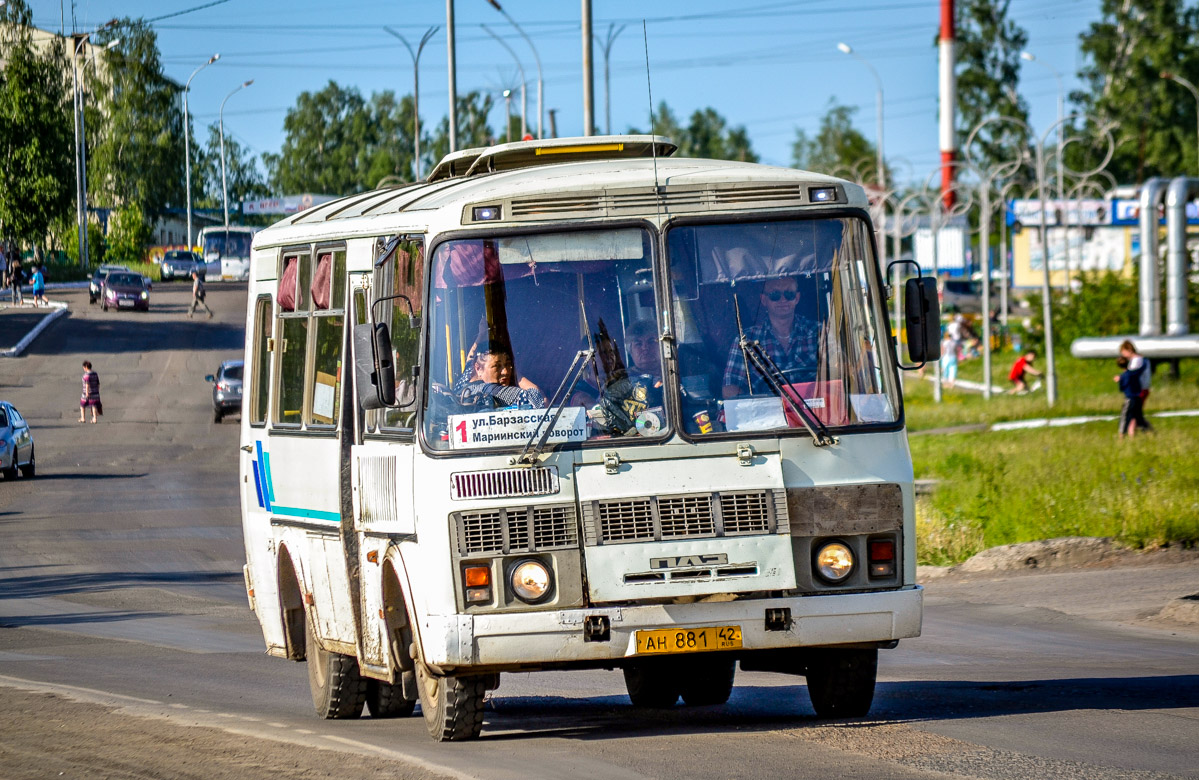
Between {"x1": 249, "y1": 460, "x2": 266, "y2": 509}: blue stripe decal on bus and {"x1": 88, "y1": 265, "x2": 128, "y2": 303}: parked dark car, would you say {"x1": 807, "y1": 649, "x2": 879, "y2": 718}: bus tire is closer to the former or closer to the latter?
{"x1": 249, "y1": 460, "x2": 266, "y2": 509}: blue stripe decal on bus

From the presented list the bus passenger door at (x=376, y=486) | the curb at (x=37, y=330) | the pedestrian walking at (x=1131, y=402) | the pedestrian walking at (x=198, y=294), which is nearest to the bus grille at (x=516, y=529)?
the bus passenger door at (x=376, y=486)

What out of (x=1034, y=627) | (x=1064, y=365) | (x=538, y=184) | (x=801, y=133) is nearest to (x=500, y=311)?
(x=538, y=184)

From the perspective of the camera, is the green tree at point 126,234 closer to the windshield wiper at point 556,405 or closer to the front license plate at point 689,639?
Answer: the windshield wiper at point 556,405

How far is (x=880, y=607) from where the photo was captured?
7875mm

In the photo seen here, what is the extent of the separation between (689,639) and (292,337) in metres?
3.40

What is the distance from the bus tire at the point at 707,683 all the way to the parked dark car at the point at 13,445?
24.8 metres

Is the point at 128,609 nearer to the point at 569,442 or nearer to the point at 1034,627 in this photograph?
the point at 1034,627

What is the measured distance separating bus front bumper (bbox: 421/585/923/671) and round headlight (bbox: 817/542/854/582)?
0.31ft

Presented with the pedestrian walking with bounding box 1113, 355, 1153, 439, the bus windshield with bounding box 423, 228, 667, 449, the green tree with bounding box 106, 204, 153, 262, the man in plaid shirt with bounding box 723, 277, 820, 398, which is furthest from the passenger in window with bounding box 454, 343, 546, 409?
the green tree with bounding box 106, 204, 153, 262

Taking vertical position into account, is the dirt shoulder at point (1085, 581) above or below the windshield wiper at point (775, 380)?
below

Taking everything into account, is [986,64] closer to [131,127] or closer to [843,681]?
[131,127]

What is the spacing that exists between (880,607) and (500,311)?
2130 millimetres

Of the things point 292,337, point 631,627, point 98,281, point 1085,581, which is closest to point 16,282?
point 98,281

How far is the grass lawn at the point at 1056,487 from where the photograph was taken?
18250mm
